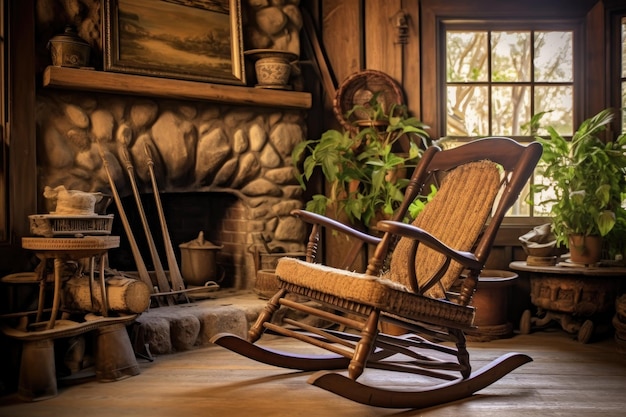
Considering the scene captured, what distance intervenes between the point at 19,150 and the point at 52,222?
59cm

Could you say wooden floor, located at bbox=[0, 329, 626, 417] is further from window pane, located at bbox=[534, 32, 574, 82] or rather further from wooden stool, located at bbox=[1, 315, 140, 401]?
window pane, located at bbox=[534, 32, 574, 82]

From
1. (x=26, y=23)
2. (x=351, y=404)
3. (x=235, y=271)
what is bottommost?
(x=351, y=404)

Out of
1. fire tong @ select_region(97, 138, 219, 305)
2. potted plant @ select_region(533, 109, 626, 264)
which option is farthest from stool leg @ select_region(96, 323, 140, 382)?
potted plant @ select_region(533, 109, 626, 264)

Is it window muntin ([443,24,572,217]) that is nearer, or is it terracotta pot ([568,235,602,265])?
terracotta pot ([568,235,602,265])

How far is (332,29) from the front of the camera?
4477 mm

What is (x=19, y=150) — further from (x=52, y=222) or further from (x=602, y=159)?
(x=602, y=159)

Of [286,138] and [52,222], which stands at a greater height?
[286,138]

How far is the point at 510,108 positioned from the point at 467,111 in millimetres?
261

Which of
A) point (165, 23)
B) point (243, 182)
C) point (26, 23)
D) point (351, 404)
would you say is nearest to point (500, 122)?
point (243, 182)

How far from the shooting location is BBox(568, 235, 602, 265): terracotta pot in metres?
3.79

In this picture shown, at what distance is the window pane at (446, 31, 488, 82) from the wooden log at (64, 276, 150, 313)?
2395 mm

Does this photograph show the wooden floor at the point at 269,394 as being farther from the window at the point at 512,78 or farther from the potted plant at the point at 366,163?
the window at the point at 512,78

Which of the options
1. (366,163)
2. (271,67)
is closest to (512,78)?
(366,163)

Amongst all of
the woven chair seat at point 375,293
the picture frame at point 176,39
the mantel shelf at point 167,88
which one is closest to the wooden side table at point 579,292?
the woven chair seat at point 375,293
